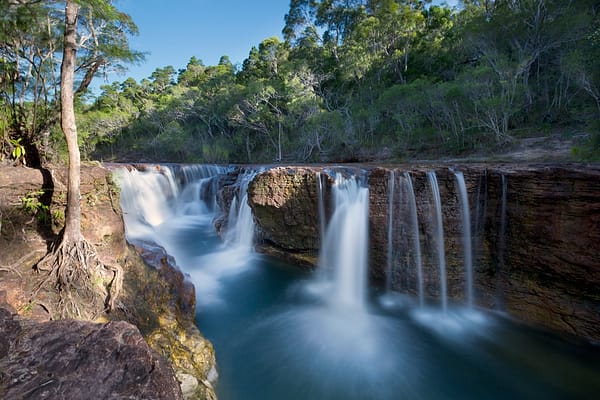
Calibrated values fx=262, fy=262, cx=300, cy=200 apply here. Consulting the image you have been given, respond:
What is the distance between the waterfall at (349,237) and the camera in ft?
23.0

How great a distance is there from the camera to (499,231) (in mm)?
6141

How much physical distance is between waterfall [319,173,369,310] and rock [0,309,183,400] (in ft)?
18.1

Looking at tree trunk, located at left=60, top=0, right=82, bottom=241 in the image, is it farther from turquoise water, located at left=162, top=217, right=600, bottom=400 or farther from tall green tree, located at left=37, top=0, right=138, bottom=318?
turquoise water, located at left=162, top=217, right=600, bottom=400

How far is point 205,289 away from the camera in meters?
6.95

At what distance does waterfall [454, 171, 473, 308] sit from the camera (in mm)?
6188

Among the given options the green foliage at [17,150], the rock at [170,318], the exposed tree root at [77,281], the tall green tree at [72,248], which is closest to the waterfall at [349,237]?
the rock at [170,318]

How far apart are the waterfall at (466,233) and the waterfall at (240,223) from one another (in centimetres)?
628

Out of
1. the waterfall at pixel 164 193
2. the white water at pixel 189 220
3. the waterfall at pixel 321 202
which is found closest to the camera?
the waterfall at pixel 321 202

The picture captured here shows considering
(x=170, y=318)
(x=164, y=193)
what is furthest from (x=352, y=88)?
(x=170, y=318)

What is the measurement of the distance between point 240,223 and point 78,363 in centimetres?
816

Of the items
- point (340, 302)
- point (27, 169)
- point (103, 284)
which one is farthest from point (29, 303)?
point (340, 302)

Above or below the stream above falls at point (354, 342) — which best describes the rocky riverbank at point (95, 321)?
above

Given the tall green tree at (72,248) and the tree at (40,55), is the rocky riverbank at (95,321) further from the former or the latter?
the tree at (40,55)

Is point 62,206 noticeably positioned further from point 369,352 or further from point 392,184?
point 392,184
